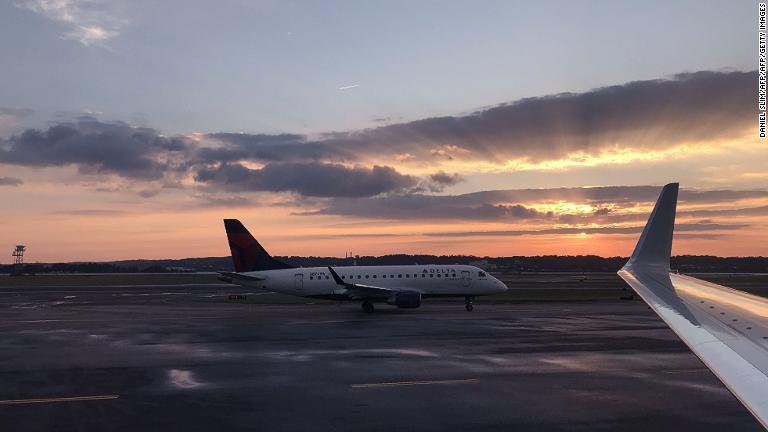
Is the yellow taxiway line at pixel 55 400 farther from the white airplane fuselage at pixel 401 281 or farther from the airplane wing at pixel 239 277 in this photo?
the airplane wing at pixel 239 277

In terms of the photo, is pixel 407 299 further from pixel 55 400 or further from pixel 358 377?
pixel 55 400

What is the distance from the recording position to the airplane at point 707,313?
15.3ft

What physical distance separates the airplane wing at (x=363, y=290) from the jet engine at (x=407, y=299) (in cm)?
68

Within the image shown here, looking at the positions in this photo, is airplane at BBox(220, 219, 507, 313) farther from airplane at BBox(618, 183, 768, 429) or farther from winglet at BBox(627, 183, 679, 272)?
airplane at BBox(618, 183, 768, 429)

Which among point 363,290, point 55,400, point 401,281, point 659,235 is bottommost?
point 55,400

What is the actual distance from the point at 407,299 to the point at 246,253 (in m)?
13.2

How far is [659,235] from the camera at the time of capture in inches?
425

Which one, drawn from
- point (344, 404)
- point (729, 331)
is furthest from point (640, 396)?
point (729, 331)

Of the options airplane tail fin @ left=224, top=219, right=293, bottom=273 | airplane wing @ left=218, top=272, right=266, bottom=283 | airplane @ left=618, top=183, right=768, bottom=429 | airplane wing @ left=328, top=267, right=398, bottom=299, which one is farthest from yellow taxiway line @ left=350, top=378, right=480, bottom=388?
airplane tail fin @ left=224, top=219, right=293, bottom=273

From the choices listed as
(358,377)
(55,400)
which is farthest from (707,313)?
(55,400)

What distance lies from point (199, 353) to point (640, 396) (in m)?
14.7

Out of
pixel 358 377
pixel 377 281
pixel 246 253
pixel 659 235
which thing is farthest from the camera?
pixel 246 253

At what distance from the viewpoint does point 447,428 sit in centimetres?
1173

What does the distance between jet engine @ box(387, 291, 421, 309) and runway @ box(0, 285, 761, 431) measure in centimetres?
477
